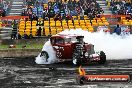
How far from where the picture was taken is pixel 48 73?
24.6 metres

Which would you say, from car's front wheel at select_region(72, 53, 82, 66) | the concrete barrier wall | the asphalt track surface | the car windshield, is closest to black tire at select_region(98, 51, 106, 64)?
the asphalt track surface

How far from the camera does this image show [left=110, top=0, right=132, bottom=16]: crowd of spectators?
46.9 meters

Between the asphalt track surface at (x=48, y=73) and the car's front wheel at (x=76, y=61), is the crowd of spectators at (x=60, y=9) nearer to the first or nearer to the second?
the asphalt track surface at (x=48, y=73)

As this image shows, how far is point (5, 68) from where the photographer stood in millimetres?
27234

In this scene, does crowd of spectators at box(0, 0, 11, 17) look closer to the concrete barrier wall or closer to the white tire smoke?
the concrete barrier wall

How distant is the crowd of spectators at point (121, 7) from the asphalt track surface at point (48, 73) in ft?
51.6

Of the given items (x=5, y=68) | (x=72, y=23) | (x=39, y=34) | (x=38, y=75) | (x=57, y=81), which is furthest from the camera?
(x=72, y=23)

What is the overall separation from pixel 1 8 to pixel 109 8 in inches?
446

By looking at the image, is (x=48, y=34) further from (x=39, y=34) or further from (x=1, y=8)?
(x=1, y=8)

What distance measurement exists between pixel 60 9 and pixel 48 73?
2199cm

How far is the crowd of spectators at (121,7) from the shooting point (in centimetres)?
4688

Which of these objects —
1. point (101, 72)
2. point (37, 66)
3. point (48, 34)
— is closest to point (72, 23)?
point (48, 34)

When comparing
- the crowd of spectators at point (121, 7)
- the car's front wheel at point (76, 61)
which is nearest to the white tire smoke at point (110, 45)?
the car's front wheel at point (76, 61)

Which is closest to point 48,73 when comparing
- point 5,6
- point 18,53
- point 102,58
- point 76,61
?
point 76,61
